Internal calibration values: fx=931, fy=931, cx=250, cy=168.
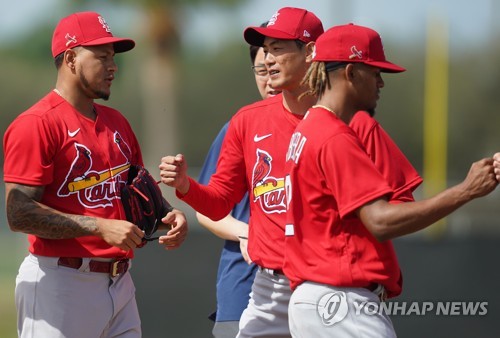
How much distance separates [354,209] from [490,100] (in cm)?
2488

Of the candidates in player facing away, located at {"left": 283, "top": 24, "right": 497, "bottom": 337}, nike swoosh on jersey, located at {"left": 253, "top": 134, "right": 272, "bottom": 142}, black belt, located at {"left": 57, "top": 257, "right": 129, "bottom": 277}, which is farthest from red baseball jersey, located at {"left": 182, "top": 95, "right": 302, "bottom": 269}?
player facing away, located at {"left": 283, "top": 24, "right": 497, "bottom": 337}

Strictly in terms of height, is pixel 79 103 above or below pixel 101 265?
above

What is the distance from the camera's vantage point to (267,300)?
4.98m

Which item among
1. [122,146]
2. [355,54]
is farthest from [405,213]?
[122,146]

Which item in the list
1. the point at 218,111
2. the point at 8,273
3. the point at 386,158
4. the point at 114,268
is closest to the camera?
the point at 386,158

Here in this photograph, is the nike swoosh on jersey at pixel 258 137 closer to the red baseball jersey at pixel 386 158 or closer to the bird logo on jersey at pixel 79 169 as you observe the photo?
the red baseball jersey at pixel 386 158

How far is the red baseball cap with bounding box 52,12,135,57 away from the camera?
498 centimetres

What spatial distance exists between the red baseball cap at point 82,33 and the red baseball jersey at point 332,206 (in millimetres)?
1475

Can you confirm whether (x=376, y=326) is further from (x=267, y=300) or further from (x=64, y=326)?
(x=64, y=326)

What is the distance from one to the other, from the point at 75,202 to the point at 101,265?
1.17 ft

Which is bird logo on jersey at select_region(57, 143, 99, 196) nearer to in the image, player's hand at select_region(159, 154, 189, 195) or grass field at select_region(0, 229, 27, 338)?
player's hand at select_region(159, 154, 189, 195)

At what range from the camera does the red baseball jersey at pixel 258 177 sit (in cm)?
492

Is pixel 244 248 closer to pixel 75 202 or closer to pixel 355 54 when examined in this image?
pixel 75 202

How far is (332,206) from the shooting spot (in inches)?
154
